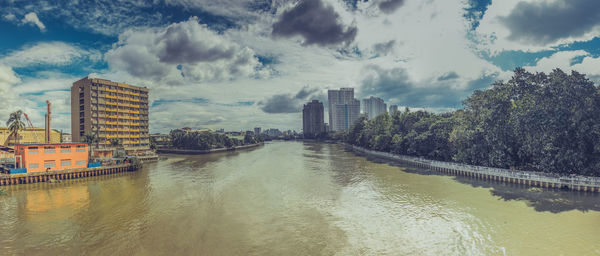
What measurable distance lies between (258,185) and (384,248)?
2616 centimetres

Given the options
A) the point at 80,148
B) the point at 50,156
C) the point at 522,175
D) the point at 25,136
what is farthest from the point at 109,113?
the point at 522,175

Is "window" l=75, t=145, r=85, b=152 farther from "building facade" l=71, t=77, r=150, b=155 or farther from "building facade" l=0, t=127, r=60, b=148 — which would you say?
"building facade" l=0, t=127, r=60, b=148

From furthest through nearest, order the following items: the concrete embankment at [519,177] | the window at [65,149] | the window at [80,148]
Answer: the window at [80,148] → the window at [65,149] → the concrete embankment at [519,177]

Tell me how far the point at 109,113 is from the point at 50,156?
48.3 m

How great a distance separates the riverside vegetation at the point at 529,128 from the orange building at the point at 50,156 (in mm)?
71480

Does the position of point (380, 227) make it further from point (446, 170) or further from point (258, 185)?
point (446, 170)

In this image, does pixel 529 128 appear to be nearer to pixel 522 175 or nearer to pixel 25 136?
pixel 522 175

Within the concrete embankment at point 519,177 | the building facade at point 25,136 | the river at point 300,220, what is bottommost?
the river at point 300,220

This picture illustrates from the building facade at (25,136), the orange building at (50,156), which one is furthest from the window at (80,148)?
the building facade at (25,136)

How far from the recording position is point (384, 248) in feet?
64.2

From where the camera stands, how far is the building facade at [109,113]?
85750 millimetres

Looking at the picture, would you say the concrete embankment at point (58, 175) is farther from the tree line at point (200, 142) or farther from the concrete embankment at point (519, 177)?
the concrete embankment at point (519, 177)

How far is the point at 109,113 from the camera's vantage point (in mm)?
89125

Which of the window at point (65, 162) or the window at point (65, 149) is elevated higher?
the window at point (65, 149)
